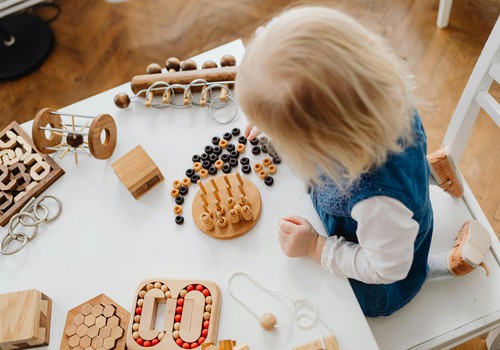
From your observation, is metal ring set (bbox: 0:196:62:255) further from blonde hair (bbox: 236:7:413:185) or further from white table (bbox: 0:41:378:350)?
blonde hair (bbox: 236:7:413:185)

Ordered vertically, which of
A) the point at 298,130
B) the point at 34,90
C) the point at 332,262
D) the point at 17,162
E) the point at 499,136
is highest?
the point at 298,130

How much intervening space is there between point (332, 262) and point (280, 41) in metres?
0.39

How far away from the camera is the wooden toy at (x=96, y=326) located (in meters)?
0.83

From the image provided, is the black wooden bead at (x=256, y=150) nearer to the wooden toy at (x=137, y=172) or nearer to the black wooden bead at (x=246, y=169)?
the black wooden bead at (x=246, y=169)

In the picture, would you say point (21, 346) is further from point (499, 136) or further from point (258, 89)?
point (499, 136)

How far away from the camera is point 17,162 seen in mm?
1051

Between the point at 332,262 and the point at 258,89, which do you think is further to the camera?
the point at 332,262

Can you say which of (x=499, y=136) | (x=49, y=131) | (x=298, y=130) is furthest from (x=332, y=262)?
(x=499, y=136)

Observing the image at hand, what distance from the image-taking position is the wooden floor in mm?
1827

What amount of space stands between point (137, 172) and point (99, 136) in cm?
12

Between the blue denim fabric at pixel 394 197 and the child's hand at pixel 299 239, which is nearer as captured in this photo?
the blue denim fabric at pixel 394 197

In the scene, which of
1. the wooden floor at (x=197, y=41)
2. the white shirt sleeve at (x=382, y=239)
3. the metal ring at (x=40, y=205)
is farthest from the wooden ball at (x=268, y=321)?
the wooden floor at (x=197, y=41)

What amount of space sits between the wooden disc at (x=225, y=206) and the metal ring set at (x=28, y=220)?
Answer: 295mm

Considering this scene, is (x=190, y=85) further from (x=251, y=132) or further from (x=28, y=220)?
(x=28, y=220)
